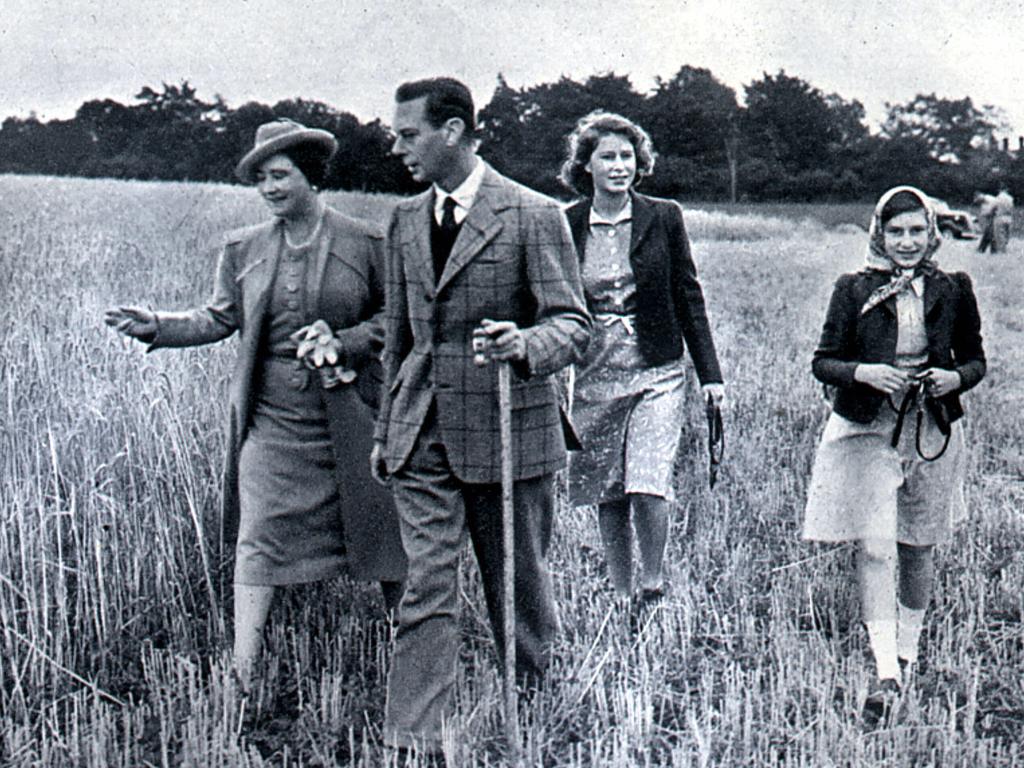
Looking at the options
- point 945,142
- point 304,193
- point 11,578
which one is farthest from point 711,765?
point 945,142

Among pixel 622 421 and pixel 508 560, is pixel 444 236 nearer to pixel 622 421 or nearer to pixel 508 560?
pixel 508 560

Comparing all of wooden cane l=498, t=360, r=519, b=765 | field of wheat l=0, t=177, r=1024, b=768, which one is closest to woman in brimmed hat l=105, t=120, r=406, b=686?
field of wheat l=0, t=177, r=1024, b=768

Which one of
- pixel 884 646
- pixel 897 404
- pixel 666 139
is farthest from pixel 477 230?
pixel 666 139

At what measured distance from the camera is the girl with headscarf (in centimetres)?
424

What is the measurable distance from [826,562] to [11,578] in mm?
3254

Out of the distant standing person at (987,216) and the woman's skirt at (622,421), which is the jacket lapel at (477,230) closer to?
the woman's skirt at (622,421)

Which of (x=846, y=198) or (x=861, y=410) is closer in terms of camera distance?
(x=861, y=410)

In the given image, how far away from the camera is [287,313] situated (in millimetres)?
4230

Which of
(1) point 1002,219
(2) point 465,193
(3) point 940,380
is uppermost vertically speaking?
(1) point 1002,219

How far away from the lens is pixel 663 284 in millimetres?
5070

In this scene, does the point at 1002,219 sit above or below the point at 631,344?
above

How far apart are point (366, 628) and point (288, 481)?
2.08 ft

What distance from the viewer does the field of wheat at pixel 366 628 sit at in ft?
12.0

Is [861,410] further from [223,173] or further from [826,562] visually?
[223,173]
